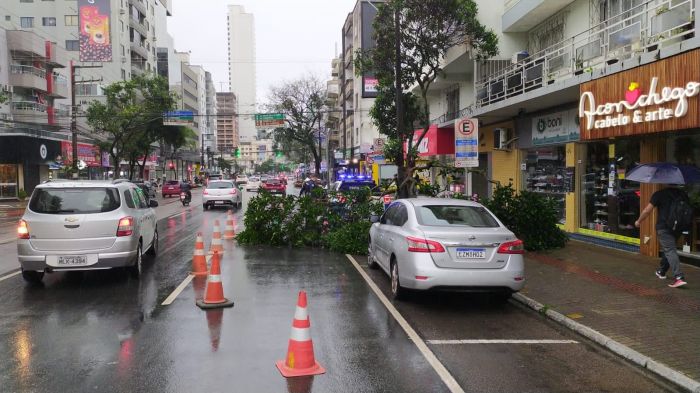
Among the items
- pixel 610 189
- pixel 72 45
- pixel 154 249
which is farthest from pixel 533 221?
pixel 72 45

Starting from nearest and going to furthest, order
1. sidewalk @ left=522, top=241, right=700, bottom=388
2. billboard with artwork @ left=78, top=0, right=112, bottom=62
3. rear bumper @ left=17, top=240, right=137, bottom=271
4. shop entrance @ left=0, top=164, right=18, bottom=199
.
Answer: sidewalk @ left=522, top=241, right=700, bottom=388 < rear bumper @ left=17, top=240, right=137, bottom=271 < billboard with artwork @ left=78, top=0, right=112, bottom=62 < shop entrance @ left=0, top=164, right=18, bottom=199

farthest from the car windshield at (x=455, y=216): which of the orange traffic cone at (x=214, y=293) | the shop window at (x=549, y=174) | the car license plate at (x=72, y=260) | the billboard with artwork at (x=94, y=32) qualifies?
the billboard with artwork at (x=94, y=32)

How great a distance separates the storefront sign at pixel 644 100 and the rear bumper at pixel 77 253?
9255mm

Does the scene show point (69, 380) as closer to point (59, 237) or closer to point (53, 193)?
point (59, 237)

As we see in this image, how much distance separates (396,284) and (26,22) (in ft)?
200

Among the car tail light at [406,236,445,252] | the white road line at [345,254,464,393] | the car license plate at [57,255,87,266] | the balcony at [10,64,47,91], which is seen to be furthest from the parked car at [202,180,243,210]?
the balcony at [10,64,47,91]

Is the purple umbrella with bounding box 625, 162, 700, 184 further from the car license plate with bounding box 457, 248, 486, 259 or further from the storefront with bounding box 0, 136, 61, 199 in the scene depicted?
the storefront with bounding box 0, 136, 61, 199

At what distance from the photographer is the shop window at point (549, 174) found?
15789 millimetres

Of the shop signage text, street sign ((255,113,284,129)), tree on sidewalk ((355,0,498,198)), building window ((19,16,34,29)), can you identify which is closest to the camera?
the shop signage text

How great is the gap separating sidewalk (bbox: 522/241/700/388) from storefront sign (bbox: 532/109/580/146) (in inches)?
155

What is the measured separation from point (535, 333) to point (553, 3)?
11.8m

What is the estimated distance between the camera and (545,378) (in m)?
5.01

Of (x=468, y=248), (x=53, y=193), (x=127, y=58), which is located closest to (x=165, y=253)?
(x=53, y=193)

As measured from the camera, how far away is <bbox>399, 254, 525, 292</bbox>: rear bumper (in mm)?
7168
